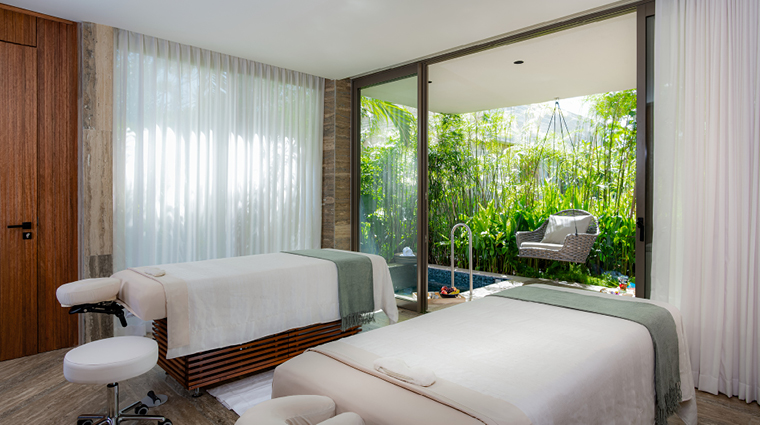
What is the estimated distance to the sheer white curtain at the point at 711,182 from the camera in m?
2.33

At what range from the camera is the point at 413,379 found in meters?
1.22

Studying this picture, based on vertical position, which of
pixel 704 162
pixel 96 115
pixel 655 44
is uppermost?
pixel 655 44

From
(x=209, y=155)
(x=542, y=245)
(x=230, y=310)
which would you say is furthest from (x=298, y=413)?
(x=542, y=245)

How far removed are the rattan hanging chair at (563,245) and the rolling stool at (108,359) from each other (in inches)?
188

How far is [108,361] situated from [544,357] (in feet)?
5.62

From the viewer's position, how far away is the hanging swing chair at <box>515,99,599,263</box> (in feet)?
17.8

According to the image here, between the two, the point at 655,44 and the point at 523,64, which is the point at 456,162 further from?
the point at 655,44

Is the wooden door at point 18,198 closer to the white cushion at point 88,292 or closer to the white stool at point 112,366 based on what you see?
the white cushion at point 88,292

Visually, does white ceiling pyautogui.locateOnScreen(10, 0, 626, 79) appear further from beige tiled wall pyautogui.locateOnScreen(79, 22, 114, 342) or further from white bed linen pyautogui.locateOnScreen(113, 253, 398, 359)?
white bed linen pyautogui.locateOnScreen(113, 253, 398, 359)

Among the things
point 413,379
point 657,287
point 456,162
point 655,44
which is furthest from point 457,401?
point 456,162

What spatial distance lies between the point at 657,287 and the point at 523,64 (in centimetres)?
249

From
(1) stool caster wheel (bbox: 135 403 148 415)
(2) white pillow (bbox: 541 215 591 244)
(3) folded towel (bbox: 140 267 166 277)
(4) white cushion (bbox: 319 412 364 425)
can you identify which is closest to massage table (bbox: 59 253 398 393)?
(3) folded towel (bbox: 140 267 166 277)

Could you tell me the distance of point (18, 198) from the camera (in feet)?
9.82

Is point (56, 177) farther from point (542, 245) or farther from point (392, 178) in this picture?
point (542, 245)
